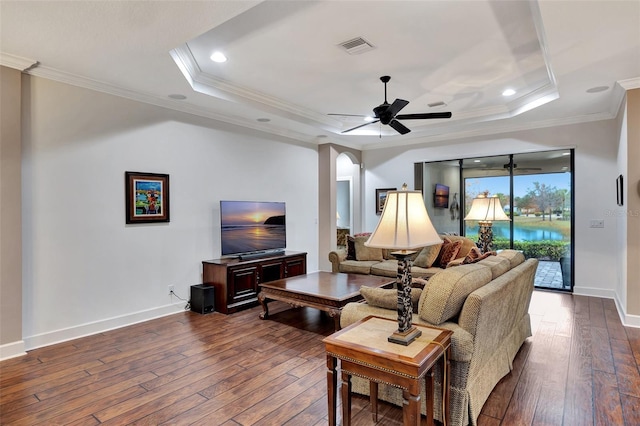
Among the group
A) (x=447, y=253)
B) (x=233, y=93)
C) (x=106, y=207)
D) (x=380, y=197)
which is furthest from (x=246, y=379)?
(x=380, y=197)

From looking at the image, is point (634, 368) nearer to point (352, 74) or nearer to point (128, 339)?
point (352, 74)

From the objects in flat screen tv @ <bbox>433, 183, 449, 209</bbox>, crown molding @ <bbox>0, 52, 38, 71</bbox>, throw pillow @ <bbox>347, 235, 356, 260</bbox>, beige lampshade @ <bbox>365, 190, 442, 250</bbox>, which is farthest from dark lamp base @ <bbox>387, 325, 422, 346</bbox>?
flat screen tv @ <bbox>433, 183, 449, 209</bbox>

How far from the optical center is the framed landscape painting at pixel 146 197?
412cm

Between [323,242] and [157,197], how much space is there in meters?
3.42

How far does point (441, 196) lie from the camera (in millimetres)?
7082

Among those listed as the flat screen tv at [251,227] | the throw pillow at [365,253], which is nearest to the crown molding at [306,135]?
the flat screen tv at [251,227]

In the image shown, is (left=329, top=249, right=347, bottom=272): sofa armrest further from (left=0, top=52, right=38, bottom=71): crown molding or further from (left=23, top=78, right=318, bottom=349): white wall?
(left=0, top=52, right=38, bottom=71): crown molding

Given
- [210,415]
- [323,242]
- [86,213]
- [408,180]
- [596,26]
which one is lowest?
[210,415]

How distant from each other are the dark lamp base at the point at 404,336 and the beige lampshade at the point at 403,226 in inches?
18.3

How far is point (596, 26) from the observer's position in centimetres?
270

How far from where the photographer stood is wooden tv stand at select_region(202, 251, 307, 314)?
4509mm

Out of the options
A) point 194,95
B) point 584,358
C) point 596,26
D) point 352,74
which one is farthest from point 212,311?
point 596,26

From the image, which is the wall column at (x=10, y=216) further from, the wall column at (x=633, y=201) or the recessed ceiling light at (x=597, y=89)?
the wall column at (x=633, y=201)

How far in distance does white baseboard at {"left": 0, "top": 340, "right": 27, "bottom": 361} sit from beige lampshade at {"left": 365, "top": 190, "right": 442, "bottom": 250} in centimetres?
342
